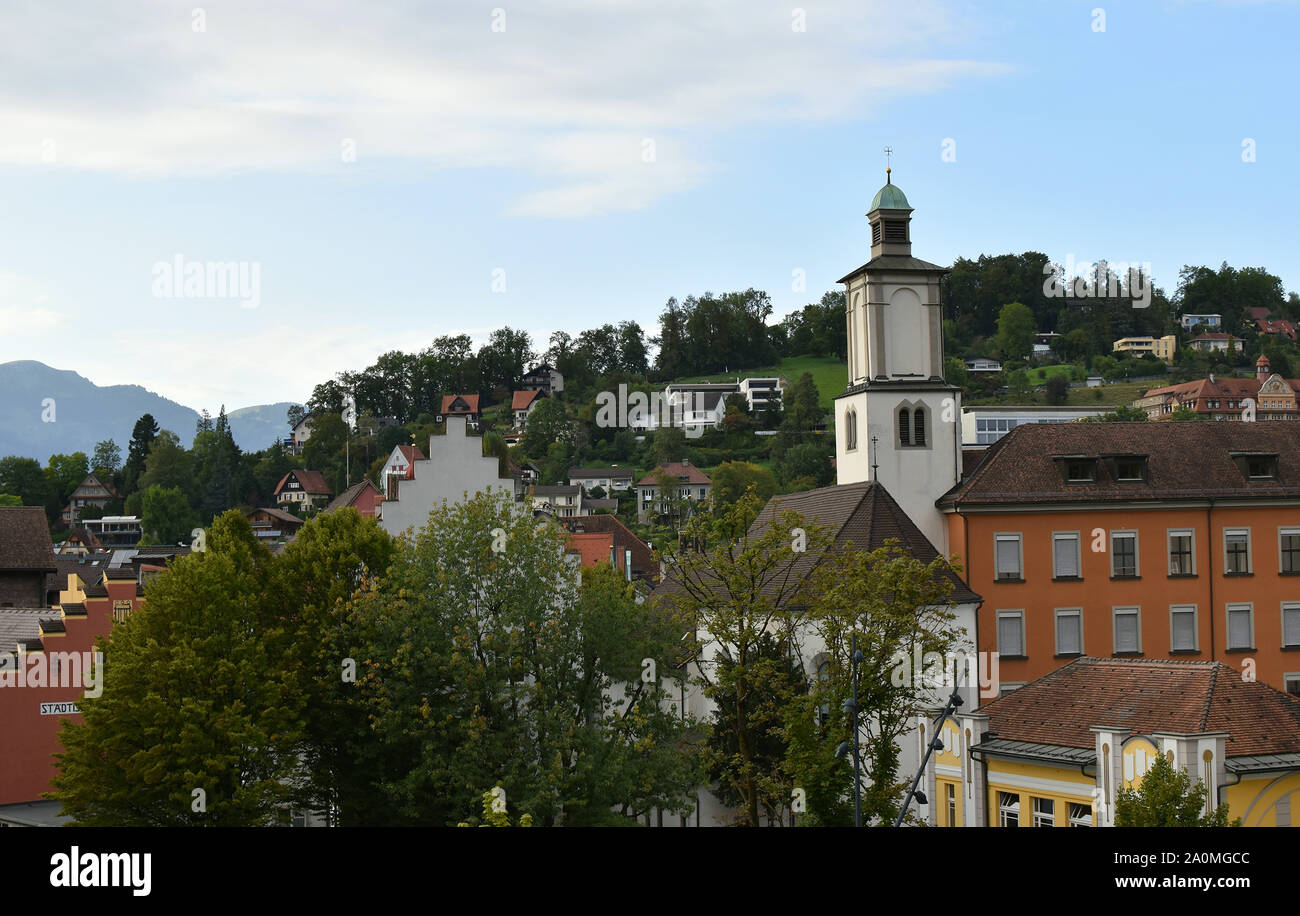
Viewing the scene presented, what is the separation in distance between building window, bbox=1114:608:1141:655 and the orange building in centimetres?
5

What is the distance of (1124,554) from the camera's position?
5841cm

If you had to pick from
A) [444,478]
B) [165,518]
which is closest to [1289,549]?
[444,478]

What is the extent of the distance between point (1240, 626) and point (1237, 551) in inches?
125

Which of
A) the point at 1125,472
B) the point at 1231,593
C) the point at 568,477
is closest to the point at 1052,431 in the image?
the point at 1125,472

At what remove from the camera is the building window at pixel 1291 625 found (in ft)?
195

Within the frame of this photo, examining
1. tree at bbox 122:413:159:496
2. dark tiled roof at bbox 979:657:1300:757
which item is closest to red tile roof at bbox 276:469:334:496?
tree at bbox 122:413:159:496

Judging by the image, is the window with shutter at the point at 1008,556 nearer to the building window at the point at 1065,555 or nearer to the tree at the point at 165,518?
the building window at the point at 1065,555

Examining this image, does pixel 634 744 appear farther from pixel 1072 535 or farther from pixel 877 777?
pixel 1072 535

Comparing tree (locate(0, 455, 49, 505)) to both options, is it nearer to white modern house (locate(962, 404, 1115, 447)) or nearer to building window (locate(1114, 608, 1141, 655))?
white modern house (locate(962, 404, 1115, 447))

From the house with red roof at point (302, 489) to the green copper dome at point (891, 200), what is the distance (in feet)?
369

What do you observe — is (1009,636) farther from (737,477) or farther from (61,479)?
(61,479)

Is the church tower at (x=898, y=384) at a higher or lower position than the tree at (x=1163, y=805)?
higher

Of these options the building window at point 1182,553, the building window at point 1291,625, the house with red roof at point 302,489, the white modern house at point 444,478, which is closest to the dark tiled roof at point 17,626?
the white modern house at point 444,478
